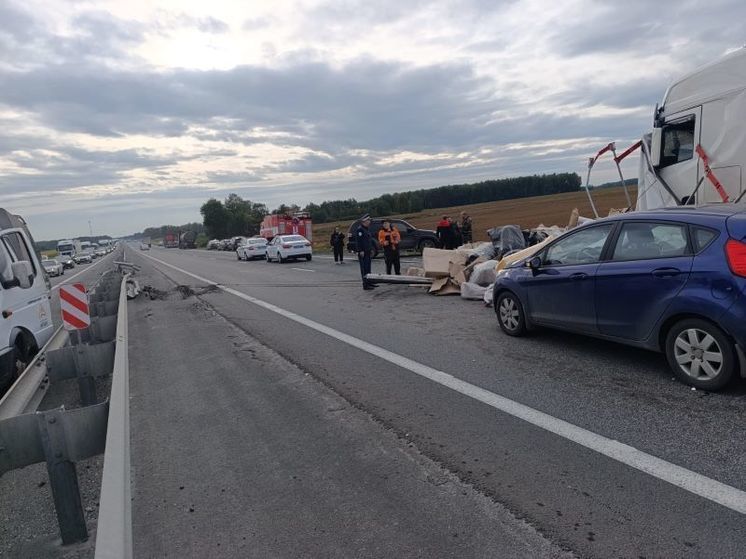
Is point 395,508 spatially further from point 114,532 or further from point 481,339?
point 481,339

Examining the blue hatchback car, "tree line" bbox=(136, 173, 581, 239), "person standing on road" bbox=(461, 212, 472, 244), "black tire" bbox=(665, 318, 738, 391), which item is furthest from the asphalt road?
"tree line" bbox=(136, 173, 581, 239)

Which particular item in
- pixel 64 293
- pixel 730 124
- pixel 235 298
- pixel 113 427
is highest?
pixel 730 124

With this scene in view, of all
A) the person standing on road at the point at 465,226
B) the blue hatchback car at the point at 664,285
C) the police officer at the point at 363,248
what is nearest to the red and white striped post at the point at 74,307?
the blue hatchback car at the point at 664,285

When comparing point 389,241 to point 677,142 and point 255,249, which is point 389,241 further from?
point 255,249

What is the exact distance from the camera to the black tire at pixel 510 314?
23.9 ft

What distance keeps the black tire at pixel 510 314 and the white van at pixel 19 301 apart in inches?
235

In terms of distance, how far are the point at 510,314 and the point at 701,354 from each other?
281cm

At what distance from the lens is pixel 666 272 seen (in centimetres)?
506

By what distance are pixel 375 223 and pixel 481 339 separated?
19.1 meters

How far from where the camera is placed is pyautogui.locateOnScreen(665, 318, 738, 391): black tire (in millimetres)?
4621

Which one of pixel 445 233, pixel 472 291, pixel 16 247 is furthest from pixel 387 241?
pixel 16 247

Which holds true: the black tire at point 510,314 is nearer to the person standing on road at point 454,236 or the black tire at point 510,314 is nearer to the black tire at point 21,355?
the black tire at point 21,355

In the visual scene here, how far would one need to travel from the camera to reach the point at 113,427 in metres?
3.13

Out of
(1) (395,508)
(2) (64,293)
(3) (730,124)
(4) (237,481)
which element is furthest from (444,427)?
(3) (730,124)
